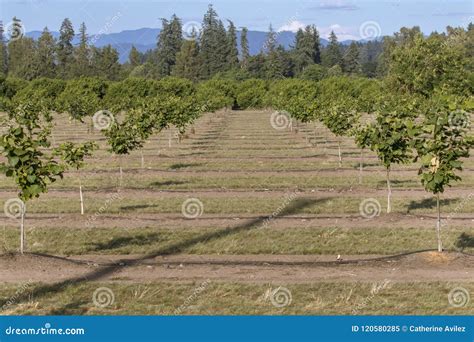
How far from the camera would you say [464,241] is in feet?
63.5

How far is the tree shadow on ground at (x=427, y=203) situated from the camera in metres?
24.5

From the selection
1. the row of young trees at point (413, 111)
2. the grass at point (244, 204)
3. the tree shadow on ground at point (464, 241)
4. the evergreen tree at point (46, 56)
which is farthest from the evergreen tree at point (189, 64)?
the tree shadow on ground at point (464, 241)

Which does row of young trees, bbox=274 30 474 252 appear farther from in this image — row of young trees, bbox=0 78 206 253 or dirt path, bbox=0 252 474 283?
row of young trees, bbox=0 78 206 253

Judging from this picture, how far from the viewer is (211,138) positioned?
184 ft

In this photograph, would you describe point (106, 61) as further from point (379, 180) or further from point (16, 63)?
point (379, 180)

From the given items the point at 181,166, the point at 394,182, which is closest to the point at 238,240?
the point at 394,182

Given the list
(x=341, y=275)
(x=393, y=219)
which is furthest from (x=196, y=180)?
(x=341, y=275)

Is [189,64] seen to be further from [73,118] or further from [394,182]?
[394,182]

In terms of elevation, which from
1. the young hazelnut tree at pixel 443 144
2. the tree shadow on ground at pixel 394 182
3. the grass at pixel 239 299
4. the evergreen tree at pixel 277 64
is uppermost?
the evergreen tree at pixel 277 64

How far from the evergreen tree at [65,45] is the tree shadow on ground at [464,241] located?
5117 inches

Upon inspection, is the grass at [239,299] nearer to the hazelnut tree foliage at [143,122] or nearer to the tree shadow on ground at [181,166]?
the hazelnut tree foliage at [143,122]

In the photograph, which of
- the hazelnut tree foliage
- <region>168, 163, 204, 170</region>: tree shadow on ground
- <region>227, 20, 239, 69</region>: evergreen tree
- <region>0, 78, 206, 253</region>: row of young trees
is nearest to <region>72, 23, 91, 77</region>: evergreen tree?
<region>0, 78, 206, 253</region>: row of young trees

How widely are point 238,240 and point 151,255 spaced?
2.86 meters

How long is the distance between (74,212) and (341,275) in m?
12.0
